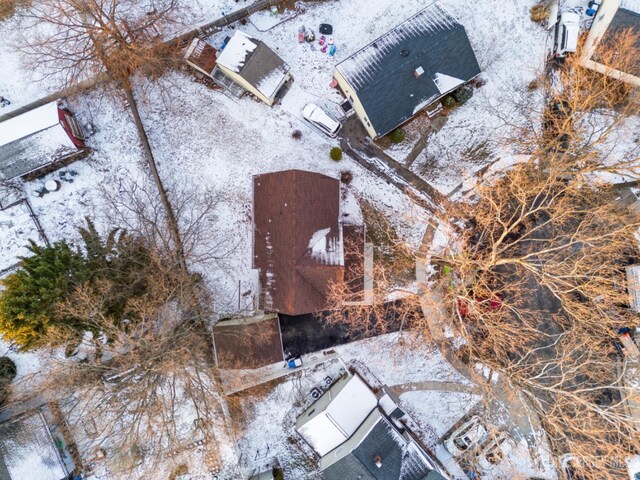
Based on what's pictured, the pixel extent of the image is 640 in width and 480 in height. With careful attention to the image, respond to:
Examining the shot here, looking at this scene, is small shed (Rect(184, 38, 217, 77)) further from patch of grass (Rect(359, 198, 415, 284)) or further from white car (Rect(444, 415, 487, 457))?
white car (Rect(444, 415, 487, 457))

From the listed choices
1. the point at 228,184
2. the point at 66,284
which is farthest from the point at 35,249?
the point at 228,184

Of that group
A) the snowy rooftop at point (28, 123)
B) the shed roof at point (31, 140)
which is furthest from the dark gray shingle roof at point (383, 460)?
the snowy rooftop at point (28, 123)

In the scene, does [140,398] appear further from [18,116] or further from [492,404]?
[492,404]

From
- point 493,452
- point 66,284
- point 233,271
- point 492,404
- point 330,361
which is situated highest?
point 66,284

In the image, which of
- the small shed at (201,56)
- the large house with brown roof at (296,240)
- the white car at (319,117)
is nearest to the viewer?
the large house with brown roof at (296,240)

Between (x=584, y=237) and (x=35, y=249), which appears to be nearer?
(x=35, y=249)

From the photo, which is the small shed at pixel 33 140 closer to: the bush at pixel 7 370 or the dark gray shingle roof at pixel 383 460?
the bush at pixel 7 370
